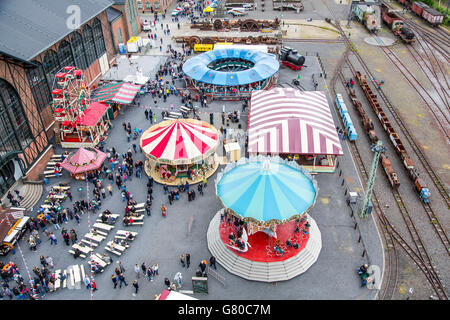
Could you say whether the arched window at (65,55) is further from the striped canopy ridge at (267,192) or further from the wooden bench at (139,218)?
the striped canopy ridge at (267,192)

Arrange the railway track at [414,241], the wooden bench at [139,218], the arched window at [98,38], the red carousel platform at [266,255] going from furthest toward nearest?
the arched window at [98,38] → the wooden bench at [139,218] → the red carousel platform at [266,255] → the railway track at [414,241]

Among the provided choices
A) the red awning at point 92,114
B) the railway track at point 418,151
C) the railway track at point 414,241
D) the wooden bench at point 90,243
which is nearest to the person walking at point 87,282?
the wooden bench at point 90,243

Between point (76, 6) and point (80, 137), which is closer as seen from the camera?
point (80, 137)

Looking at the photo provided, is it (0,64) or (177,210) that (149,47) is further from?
(177,210)

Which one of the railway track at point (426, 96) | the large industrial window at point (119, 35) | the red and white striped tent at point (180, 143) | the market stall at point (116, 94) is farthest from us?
the large industrial window at point (119, 35)

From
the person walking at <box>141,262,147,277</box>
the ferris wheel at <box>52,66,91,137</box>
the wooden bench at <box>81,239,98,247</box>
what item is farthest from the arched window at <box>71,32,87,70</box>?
the person walking at <box>141,262,147,277</box>
